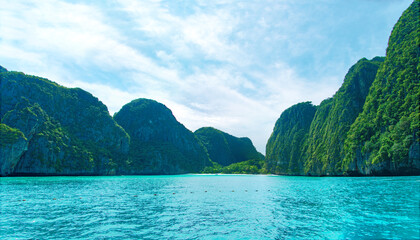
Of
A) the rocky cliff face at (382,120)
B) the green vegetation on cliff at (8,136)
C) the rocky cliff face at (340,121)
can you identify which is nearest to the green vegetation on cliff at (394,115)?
the rocky cliff face at (382,120)

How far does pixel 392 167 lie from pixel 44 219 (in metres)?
114

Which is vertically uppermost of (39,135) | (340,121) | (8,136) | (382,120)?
(340,121)

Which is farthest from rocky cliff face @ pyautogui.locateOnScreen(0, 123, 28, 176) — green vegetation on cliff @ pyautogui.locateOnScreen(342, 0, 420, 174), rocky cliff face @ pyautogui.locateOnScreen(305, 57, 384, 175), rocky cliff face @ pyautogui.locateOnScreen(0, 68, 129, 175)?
rocky cliff face @ pyautogui.locateOnScreen(305, 57, 384, 175)

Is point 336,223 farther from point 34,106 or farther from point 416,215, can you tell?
point 34,106

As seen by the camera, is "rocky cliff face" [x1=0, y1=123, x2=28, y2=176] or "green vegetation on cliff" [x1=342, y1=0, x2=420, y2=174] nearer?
"green vegetation on cliff" [x1=342, y1=0, x2=420, y2=174]

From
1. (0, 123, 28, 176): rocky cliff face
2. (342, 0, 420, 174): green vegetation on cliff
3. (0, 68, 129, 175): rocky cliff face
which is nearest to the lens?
(342, 0, 420, 174): green vegetation on cliff

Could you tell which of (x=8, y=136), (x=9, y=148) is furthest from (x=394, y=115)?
(x=8, y=136)

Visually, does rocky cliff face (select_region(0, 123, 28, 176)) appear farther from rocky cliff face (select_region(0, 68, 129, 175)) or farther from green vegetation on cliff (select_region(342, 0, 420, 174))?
green vegetation on cliff (select_region(342, 0, 420, 174))

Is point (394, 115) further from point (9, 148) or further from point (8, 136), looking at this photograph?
point (8, 136)

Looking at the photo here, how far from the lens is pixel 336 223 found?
74.9 ft

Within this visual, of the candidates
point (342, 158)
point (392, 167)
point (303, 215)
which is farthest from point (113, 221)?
point (342, 158)

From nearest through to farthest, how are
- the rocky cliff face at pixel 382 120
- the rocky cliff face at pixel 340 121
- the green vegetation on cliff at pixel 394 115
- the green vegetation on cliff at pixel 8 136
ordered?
1. the green vegetation on cliff at pixel 394 115
2. the rocky cliff face at pixel 382 120
3. the green vegetation on cliff at pixel 8 136
4. the rocky cliff face at pixel 340 121

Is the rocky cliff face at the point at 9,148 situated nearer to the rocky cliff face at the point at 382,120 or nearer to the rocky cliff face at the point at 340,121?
the rocky cliff face at the point at 382,120

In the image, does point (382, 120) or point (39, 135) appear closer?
point (382, 120)
